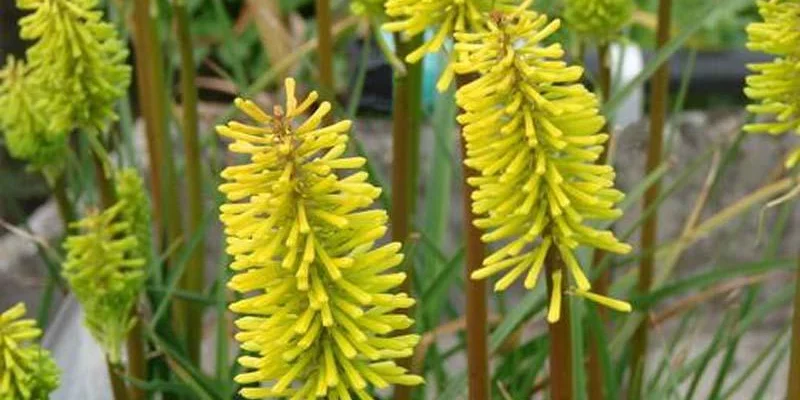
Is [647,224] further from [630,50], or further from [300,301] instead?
[630,50]

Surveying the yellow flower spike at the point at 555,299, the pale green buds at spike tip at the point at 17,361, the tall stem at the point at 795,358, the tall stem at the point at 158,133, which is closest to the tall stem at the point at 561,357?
the yellow flower spike at the point at 555,299

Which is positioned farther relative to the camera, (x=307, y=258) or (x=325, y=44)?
(x=325, y=44)

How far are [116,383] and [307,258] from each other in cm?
44

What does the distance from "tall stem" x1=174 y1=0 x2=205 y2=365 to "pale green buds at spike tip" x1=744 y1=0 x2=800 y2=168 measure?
521 millimetres

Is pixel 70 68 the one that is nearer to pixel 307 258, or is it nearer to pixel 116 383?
pixel 116 383

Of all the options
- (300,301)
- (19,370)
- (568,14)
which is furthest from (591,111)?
(568,14)

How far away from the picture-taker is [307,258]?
0.54 metres

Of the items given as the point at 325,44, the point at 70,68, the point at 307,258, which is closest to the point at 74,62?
the point at 70,68

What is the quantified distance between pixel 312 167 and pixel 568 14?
0.50 m

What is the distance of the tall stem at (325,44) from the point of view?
43.2 inches

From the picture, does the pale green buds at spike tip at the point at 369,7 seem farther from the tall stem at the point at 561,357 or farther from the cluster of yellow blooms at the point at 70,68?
the tall stem at the point at 561,357

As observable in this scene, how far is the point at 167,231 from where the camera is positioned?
1.29 meters

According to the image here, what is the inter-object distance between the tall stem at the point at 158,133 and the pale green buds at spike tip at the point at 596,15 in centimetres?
34

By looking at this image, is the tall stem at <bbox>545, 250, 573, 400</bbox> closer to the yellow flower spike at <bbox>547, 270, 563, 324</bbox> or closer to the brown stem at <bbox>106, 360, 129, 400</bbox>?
the yellow flower spike at <bbox>547, 270, 563, 324</bbox>
